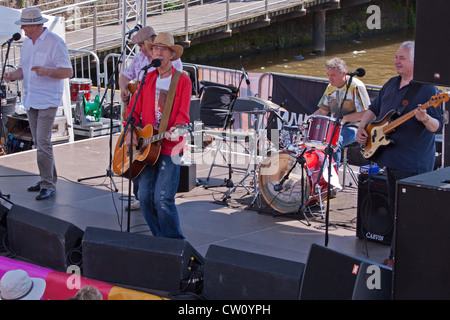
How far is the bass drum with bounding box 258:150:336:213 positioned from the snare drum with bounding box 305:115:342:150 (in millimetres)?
176

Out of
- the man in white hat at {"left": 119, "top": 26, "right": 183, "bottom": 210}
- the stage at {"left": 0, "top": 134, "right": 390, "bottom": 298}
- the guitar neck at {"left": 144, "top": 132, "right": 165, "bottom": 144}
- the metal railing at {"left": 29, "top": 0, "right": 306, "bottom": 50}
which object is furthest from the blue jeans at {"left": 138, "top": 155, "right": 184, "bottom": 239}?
the metal railing at {"left": 29, "top": 0, "right": 306, "bottom": 50}

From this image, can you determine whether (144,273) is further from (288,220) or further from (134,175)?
(288,220)

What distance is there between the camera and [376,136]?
5355 millimetres

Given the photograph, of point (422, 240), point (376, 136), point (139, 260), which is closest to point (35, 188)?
point (139, 260)

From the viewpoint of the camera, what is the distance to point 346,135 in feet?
24.9

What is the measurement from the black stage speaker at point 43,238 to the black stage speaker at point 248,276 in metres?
1.32

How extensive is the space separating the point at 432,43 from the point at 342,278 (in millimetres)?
1530

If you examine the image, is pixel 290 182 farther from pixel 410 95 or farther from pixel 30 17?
pixel 30 17

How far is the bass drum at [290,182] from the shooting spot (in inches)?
276

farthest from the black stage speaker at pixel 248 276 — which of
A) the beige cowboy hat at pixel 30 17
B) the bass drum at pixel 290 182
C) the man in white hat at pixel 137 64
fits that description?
the beige cowboy hat at pixel 30 17

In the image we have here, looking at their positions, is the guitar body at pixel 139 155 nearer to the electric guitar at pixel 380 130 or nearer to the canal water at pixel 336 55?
the electric guitar at pixel 380 130

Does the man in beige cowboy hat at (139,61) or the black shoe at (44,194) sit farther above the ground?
the man in beige cowboy hat at (139,61)
